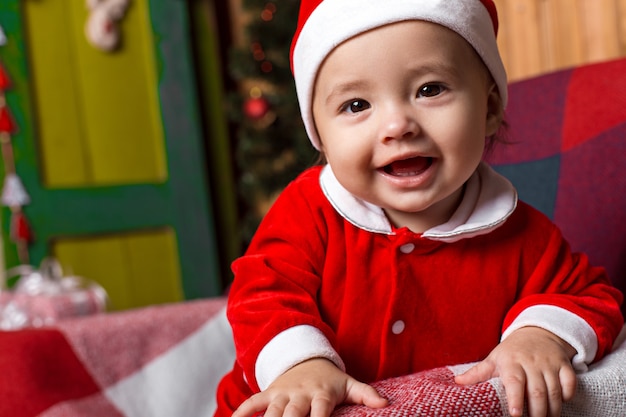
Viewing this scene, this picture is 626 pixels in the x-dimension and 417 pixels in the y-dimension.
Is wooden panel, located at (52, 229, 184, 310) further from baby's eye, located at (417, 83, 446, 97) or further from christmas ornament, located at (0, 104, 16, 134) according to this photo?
baby's eye, located at (417, 83, 446, 97)

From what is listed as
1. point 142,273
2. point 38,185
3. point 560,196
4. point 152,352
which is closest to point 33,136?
point 38,185

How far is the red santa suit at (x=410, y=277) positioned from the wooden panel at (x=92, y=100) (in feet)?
7.04

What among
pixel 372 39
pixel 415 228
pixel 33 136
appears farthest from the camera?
pixel 33 136

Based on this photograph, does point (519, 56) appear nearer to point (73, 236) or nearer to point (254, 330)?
point (254, 330)

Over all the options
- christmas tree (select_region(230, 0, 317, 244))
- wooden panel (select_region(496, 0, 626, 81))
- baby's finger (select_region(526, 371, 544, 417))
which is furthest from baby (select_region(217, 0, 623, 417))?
christmas tree (select_region(230, 0, 317, 244))

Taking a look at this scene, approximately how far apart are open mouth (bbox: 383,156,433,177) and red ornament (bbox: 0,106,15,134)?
2.26 meters

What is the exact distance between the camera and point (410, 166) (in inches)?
29.1

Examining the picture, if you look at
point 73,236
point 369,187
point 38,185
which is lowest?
point 73,236

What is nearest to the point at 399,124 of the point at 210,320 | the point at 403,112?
the point at 403,112

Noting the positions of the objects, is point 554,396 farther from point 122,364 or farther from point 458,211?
point 122,364

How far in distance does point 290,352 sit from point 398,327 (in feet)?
0.56

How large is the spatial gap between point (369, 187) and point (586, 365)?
280 mm

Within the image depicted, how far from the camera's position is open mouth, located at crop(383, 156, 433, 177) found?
2.42 ft

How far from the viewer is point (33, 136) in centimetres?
270
